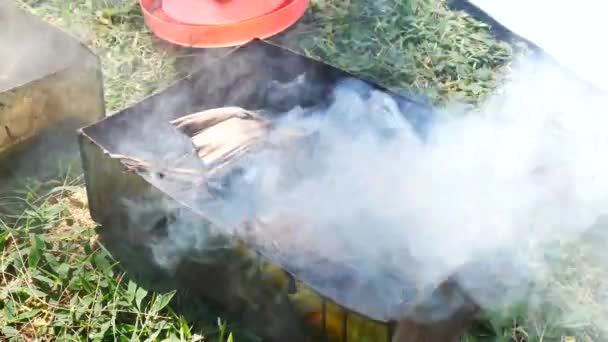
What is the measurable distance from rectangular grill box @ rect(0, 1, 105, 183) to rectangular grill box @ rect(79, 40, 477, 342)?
333 mm

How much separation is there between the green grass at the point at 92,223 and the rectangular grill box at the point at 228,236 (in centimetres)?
10

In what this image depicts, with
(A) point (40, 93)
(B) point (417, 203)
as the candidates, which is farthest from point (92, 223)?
(B) point (417, 203)

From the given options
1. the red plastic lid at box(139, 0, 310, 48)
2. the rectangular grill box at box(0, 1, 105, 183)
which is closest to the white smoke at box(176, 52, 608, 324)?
the rectangular grill box at box(0, 1, 105, 183)

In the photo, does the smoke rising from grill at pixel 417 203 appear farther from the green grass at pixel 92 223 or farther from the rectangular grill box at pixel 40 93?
the rectangular grill box at pixel 40 93

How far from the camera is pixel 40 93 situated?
2361 millimetres

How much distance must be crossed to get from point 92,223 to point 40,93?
456mm

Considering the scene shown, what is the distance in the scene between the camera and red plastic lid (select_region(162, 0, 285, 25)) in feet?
10.0

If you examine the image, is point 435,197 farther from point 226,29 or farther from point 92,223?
point 226,29

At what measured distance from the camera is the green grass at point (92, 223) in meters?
2.01

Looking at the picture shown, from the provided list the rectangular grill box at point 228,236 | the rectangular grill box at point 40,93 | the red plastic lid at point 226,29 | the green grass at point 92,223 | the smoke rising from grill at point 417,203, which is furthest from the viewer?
the red plastic lid at point 226,29

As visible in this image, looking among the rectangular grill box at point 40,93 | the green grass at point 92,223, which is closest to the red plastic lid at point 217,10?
the green grass at point 92,223

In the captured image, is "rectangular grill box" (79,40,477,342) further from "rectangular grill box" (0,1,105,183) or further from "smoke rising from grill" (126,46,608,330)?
"rectangular grill box" (0,1,105,183)

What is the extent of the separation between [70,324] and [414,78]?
5.73 ft

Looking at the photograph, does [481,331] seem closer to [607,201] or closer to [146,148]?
[607,201]
